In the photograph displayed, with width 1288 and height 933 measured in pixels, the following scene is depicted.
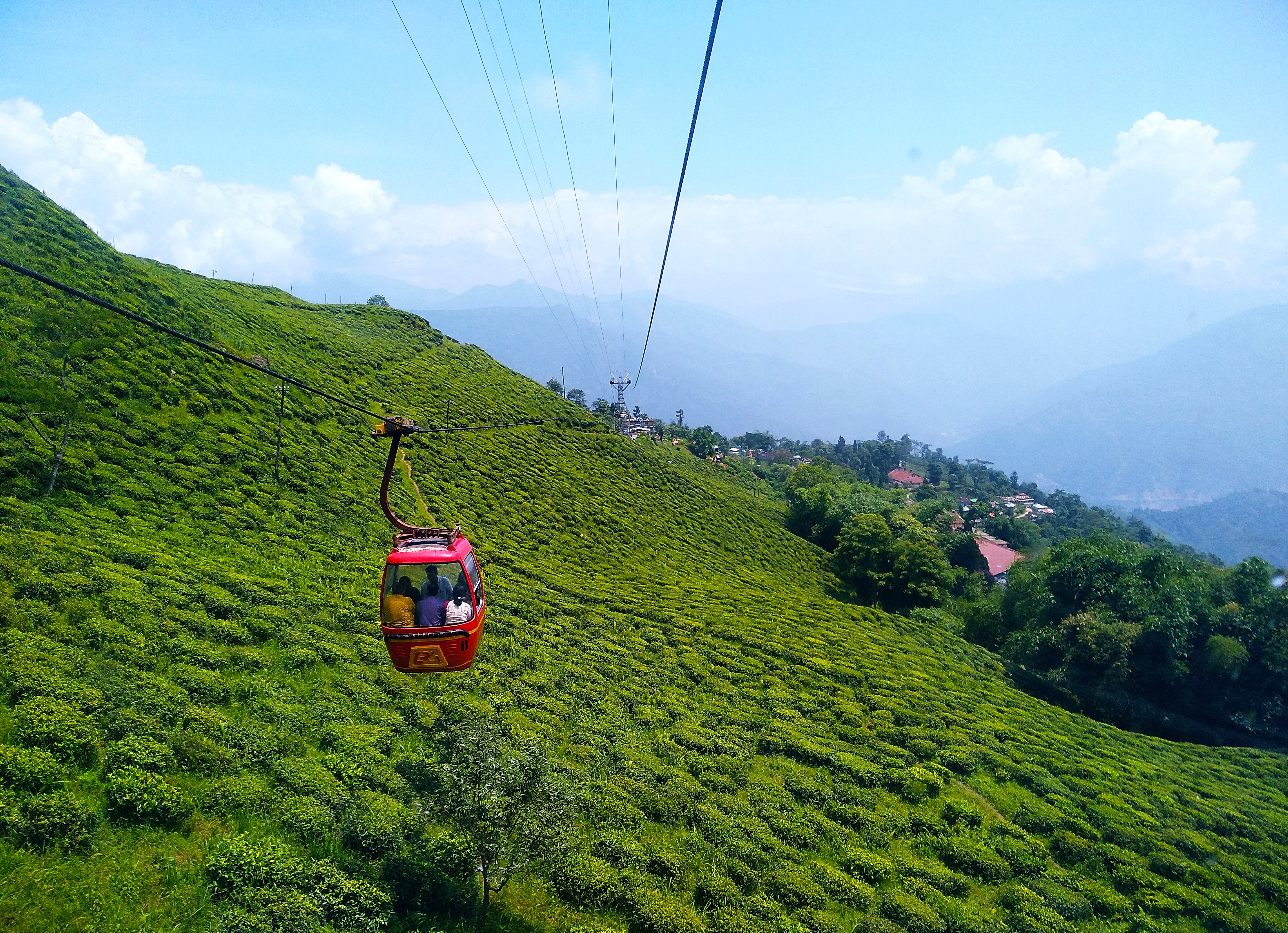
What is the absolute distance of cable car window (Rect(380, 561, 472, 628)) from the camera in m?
11.7

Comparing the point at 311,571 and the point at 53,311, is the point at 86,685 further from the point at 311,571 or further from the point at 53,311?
the point at 53,311

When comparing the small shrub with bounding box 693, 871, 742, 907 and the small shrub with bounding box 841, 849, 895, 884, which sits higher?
the small shrub with bounding box 841, 849, 895, 884

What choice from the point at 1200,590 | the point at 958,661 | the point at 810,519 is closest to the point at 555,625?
the point at 958,661

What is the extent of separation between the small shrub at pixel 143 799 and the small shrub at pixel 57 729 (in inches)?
26.7

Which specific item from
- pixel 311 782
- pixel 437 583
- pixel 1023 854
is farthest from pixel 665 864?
pixel 1023 854

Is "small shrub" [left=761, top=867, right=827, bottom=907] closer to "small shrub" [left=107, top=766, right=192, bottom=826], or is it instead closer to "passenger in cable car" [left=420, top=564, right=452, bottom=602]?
"passenger in cable car" [left=420, top=564, right=452, bottom=602]

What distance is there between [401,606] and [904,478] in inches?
6740

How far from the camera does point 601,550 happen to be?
132ft

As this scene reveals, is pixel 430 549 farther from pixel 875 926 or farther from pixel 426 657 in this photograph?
pixel 875 926

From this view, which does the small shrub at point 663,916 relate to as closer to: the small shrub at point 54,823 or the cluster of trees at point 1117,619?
the small shrub at point 54,823

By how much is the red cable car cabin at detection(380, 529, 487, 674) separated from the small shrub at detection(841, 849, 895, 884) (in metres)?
11.5

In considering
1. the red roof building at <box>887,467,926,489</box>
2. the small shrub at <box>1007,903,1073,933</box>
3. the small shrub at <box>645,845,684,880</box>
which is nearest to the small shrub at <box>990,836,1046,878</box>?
the small shrub at <box>1007,903,1073,933</box>

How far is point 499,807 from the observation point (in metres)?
10.9

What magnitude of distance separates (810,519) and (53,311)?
63.4 meters
